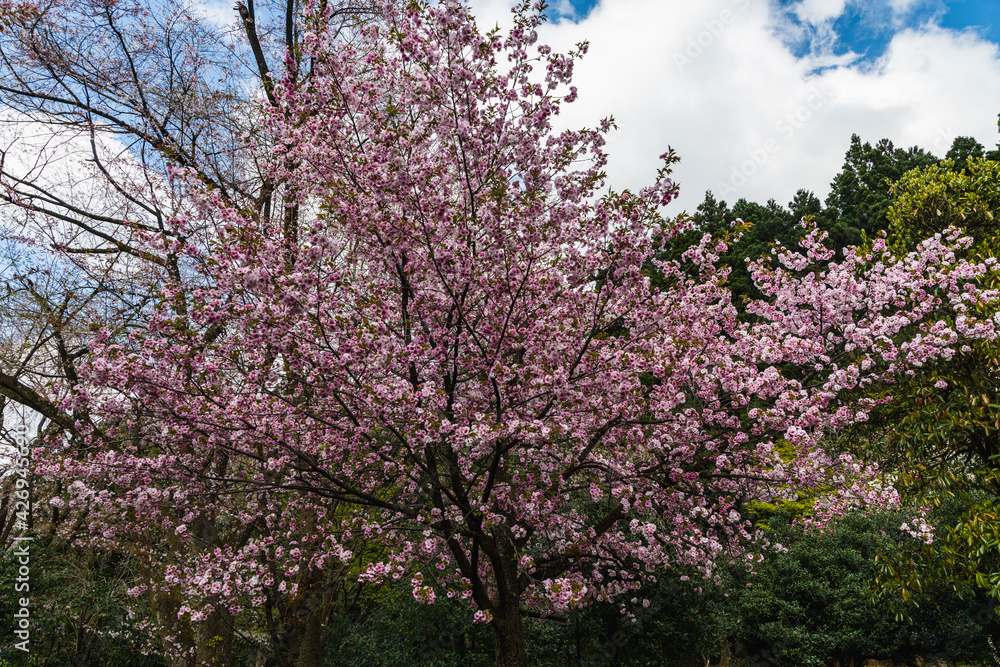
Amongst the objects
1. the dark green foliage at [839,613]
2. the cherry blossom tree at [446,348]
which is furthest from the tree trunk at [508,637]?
the dark green foliage at [839,613]

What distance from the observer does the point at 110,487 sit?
711 cm

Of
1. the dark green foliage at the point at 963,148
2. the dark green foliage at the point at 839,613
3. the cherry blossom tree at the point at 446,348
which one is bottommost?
the dark green foliage at the point at 839,613

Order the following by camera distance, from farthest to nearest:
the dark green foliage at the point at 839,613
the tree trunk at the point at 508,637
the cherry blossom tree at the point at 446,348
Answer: the dark green foliage at the point at 839,613, the tree trunk at the point at 508,637, the cherry blossom tree at the point at 446,348

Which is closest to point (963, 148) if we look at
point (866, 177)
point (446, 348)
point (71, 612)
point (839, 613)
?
point (866, 177)

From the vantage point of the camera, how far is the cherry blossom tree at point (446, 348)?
5242 mm

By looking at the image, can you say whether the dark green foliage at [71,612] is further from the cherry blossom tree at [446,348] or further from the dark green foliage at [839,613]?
the dark green foliage at [839,613]

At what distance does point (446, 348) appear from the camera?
5656mm

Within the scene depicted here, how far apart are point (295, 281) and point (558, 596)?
4.17 meters

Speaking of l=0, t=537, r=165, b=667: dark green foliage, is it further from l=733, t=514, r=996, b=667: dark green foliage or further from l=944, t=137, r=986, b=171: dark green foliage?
l=944, t=137, r=986, b=171: dark green foliage

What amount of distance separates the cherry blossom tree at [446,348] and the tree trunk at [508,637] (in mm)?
22

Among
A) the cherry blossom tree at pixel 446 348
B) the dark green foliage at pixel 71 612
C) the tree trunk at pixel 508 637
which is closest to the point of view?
the cherry blossom tree at pixel 446 348

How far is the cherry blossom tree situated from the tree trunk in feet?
0.07

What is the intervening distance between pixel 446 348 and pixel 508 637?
3.45 metres

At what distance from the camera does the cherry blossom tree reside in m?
5.24
